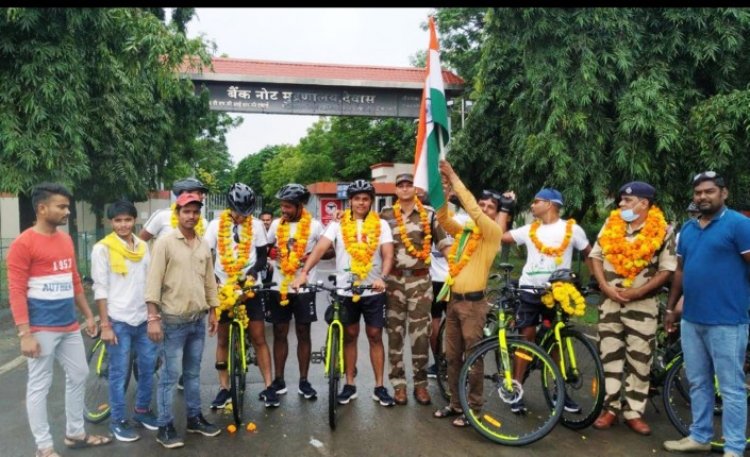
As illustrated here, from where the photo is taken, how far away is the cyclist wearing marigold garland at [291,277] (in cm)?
573

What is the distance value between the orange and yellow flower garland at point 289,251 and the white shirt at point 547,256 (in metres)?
2.16

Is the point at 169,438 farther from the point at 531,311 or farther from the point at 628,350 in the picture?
the point at 628,350

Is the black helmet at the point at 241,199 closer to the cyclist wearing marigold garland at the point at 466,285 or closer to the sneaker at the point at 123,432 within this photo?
the cyclist wearing marigold garland at the point at 466,285

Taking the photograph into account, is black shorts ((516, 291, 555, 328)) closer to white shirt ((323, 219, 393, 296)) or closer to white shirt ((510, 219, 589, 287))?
white shirt ((510, 219, 589, 287))

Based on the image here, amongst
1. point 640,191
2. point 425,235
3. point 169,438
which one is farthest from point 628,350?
point 169,438

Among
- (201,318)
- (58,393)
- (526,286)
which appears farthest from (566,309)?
(58,393)

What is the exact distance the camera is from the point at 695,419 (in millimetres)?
4590

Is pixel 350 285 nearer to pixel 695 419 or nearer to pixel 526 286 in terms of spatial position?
pixel 526 286

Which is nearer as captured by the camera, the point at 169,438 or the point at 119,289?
the point at 169,438

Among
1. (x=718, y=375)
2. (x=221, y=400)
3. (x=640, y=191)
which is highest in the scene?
(x=640, y=191)

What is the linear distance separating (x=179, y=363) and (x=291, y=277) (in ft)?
4.53

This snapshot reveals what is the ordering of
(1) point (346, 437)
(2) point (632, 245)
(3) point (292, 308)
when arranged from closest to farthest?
(1) point (346, 437) < (2) point (632, 245) < (3) point (292, 308)

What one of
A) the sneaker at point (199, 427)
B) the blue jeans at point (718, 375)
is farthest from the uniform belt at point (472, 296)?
the sneaker at point (199, 427)

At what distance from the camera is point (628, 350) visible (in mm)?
5090
